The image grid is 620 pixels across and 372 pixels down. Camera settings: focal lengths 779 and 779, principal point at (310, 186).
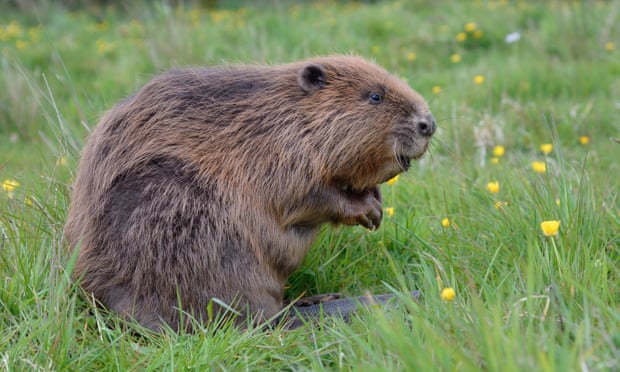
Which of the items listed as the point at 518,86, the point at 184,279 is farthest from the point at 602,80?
the point at 184,279

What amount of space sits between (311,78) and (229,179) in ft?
1.67

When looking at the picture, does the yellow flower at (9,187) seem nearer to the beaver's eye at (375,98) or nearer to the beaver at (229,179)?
the beaver at (229,179)

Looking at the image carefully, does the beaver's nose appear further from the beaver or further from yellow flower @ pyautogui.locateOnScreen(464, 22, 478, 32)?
yellow flower @ pyautogui.locateOnScreen(464, 22, 478, 32)

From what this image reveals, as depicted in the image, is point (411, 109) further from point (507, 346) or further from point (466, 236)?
point (507, 346)

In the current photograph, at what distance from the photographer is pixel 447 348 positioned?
1.95 m

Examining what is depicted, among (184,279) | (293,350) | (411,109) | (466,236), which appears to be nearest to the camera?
(293,350)

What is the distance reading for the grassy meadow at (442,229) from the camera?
84.9 inches

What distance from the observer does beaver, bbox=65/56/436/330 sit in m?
2.78

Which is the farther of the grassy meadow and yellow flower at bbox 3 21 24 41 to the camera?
yellow flower at bbox 3 21 24 41

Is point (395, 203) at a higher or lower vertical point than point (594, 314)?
lower

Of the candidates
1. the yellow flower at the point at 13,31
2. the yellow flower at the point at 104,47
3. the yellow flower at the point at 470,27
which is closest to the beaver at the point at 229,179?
the yellow flower at the point at 470,27

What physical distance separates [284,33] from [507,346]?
5.66 meters

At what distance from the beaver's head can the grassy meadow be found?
1.00 feet

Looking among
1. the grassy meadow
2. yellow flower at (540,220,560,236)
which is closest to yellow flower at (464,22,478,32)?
the grassy meadow
